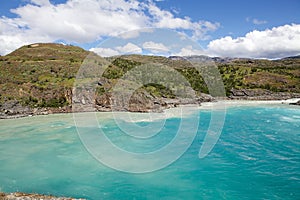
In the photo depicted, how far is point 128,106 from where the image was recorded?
42000 millimetres

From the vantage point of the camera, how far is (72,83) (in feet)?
158

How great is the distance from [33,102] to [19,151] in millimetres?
23742

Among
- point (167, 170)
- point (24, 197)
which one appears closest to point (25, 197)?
point (24, 197)

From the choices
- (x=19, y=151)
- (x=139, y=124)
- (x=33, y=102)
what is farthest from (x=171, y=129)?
(x=33, y=102)

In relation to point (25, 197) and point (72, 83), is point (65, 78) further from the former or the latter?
point (25, 197)

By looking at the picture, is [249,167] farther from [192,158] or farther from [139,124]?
[139,124]

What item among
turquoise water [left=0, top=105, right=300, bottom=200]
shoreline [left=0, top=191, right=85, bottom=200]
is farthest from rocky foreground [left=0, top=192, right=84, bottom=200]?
turquoise water [left=0, top=105, right=300, bottom=200]

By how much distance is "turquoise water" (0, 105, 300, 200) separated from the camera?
12812mm

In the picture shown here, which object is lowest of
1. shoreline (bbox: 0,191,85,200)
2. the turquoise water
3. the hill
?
the turquoise water

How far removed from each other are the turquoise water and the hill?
902cm

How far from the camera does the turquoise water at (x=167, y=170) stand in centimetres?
1281

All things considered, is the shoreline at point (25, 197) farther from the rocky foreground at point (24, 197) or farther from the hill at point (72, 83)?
the hill at point (72, 83)

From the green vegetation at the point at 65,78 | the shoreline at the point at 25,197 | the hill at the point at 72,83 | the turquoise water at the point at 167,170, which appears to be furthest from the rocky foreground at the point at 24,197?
the green vegetation at the point at 65,78

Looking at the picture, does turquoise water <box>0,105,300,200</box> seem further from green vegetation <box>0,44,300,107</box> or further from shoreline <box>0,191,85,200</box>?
green vegetation <box>0,44,300,107</box>
